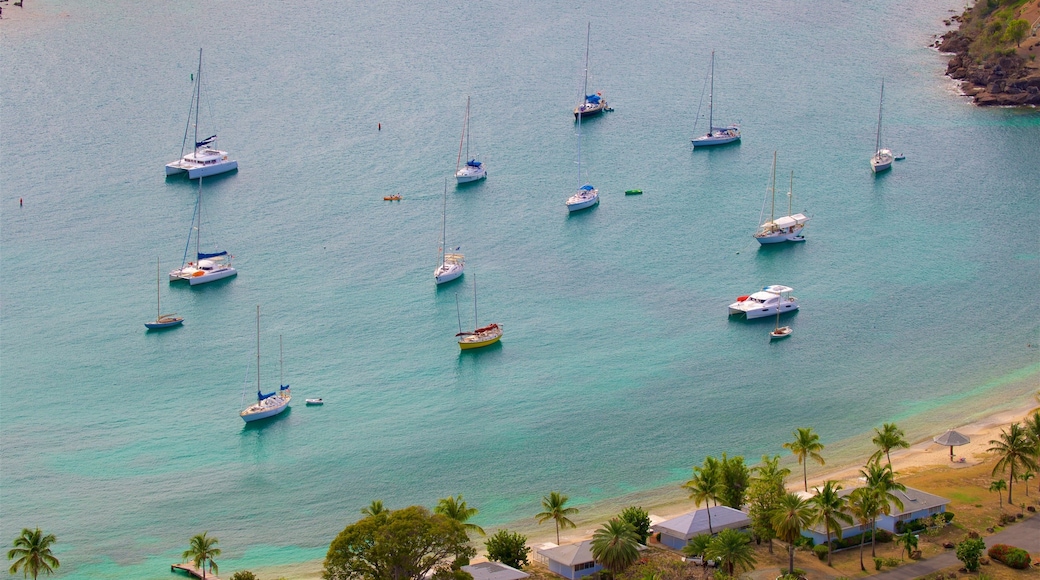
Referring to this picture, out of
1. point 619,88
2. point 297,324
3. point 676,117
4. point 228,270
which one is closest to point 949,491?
point 297,324

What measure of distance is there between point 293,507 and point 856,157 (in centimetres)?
9228

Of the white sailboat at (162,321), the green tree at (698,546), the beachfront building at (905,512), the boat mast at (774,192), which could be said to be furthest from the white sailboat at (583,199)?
the green tree at (698,546)

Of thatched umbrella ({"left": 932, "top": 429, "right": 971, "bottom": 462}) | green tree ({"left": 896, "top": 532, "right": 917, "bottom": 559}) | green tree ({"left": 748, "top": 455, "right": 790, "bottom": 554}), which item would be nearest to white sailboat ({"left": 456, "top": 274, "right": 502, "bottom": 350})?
thatched umbrella ({"left": 932, "top": 429, "right": 971, "bottom": 462})

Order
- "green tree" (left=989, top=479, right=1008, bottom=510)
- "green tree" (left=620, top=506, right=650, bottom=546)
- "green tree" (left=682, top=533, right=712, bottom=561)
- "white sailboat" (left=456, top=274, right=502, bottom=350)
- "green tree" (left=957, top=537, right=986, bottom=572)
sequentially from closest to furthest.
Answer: "green tree" (left=957, top=537, right=986, bottom=572) < "green tree" (left=682, top=533, right=712, bottom=561) < "green tree" (left=620, top=506, right=650, bottom=546) < "green tree" (left=989, top=479, right=1008, bottom=510) < "white sailboat" (left=456, top=274, right=502, bottom=350)

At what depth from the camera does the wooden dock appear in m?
92.7

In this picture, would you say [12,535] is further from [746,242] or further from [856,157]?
[856,157]

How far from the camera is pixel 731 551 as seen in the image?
84125 millimetres

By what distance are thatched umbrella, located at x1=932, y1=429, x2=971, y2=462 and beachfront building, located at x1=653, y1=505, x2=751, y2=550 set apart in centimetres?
2157

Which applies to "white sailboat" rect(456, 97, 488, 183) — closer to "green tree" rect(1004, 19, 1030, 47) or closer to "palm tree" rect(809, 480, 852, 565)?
"green tree" rect(1004, 19, 1030, 47)

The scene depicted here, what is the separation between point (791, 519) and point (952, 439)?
26.4m

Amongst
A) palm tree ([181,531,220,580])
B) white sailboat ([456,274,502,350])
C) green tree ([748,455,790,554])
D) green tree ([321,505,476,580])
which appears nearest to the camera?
green tree ([321,505,476,580])

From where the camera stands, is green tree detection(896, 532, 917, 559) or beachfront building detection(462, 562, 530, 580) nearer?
beachfront building detection(462, 562, 530, 580)

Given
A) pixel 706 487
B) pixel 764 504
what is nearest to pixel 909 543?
pixel 764 504

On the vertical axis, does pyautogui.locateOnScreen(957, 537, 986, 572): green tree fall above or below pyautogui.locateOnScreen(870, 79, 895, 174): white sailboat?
below
